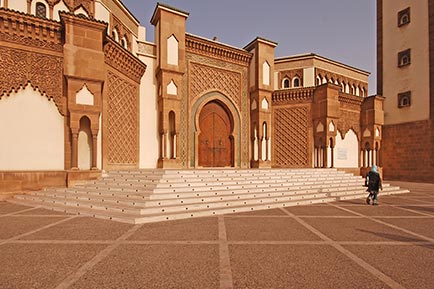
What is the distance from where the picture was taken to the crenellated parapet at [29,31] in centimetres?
759

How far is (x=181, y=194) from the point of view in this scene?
21.1 feet

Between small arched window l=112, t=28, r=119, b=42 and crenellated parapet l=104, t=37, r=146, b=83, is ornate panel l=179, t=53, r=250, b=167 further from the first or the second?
small arched window l=112, t=28, r=119, b=42

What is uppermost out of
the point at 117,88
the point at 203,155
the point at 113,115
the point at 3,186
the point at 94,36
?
the point at 94,36

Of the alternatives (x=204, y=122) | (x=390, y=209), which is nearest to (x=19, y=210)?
(x=204, y=122)

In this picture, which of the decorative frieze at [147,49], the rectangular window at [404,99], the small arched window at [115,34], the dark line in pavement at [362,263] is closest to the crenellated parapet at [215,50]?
the decorative frieze at [147,49]

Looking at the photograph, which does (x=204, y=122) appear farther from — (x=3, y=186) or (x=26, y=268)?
(x=26, y=268)

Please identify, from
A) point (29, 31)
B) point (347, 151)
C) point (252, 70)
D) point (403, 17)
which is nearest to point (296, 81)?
point (252, 70)

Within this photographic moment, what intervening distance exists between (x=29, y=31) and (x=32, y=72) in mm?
1366

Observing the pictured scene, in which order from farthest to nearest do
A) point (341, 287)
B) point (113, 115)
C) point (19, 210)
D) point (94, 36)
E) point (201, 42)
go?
point (201, 42), point (113, 115), point (94, 36), point (19, 210), point (341, 287)

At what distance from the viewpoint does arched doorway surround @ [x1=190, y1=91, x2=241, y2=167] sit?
12414 millimetres

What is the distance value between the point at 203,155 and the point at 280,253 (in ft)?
31.2

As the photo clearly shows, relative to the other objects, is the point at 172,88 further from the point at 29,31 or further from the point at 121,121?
the point at 29,31

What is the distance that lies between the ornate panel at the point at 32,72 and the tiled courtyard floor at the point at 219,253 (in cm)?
453

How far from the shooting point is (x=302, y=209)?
6.50 metres
